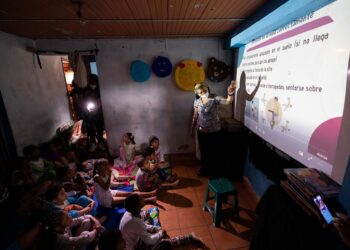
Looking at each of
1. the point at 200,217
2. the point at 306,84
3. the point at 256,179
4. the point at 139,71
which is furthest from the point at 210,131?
the point at 139,71

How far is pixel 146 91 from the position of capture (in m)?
4.13

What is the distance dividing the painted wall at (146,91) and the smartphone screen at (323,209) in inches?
128

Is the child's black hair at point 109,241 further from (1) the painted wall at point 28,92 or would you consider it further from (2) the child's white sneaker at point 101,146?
(2) the child's white sneaker at point 101,146

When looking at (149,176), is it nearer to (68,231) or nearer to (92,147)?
(68,231)

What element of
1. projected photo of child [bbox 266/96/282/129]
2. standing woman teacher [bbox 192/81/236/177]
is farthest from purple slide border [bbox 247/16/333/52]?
standing woman teacher [bbox 192/81/236/177]

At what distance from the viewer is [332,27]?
1388mm

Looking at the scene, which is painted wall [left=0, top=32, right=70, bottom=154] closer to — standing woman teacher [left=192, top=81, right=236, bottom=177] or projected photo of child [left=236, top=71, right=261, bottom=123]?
standing woman teacher [left=192, top=81, right=236, bottom=177]

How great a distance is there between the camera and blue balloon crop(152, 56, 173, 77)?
155 inches

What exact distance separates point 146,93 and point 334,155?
3.39 metres

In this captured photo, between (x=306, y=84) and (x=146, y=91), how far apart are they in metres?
3.05

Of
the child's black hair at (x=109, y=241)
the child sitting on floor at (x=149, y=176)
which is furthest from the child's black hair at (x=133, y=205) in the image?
the child sitting on floor at (x=149, y=176)

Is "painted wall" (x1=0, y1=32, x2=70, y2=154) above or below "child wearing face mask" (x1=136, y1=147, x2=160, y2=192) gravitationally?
above

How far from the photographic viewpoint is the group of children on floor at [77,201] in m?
1.81

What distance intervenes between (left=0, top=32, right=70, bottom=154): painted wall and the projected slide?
149 inches
